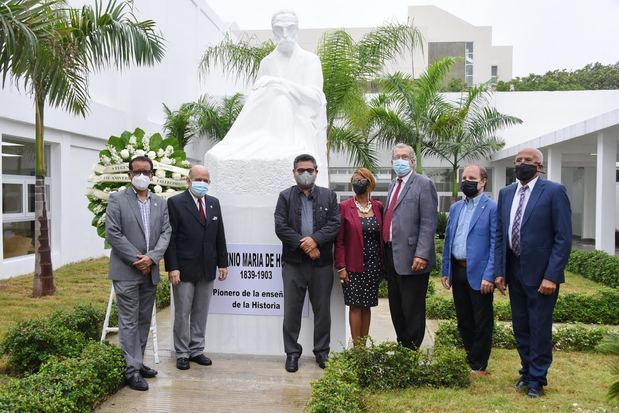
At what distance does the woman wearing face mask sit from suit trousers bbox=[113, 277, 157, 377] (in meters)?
1.56

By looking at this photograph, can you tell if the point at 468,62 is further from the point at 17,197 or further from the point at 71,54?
the point at 71,54

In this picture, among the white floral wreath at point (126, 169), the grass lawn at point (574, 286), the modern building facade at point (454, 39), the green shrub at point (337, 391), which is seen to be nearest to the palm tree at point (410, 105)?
the grass lawn at point (574, 286)

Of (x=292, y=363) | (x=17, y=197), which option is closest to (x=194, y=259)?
(x=292, y=363)

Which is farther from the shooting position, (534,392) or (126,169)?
(126,169)

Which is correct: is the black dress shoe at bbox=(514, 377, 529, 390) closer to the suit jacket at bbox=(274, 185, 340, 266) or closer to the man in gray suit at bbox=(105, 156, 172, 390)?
the suit jacket at bbox=(274, 185, 340, 266)

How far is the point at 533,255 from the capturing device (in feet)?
14.3

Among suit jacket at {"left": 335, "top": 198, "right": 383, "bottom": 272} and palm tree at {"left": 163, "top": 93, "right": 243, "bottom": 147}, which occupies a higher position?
palm tree at {"left": 163, "top": 93, "right": 243, "bottom": 147}

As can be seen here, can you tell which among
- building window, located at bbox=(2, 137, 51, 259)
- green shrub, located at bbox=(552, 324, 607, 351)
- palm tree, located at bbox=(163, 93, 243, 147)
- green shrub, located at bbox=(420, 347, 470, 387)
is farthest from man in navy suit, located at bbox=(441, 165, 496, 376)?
palm tree, located at bbox=(163, 93, 243, 147)

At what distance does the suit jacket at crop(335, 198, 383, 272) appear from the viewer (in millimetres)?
4996

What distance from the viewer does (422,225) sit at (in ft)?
15.9

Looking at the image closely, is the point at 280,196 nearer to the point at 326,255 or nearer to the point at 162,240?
the point at 326,255

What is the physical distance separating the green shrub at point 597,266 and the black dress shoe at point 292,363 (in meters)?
7.56

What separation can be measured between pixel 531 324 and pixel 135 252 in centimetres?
297

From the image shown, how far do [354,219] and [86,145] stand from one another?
1042 centimetres
